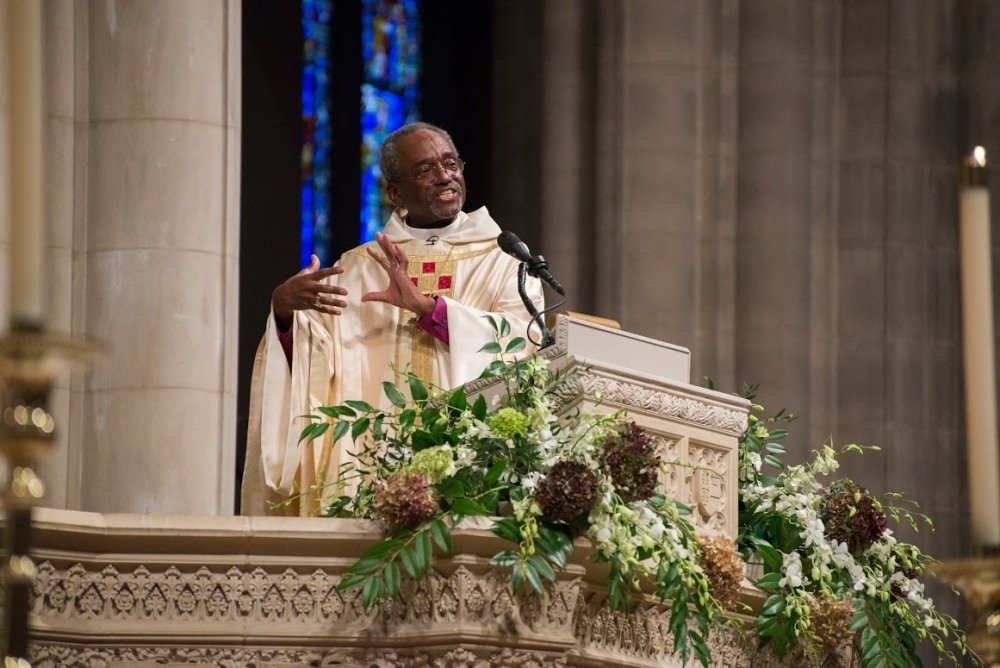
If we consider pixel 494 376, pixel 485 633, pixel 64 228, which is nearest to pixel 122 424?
pixel 64 228

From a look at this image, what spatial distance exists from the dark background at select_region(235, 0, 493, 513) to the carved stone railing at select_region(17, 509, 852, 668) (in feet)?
27.2

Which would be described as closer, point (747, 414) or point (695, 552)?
point (695, 552)

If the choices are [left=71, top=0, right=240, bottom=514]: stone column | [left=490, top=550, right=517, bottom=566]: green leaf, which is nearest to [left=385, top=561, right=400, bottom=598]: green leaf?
[left=490, top=550, right=517, bottom=566]: green leaf

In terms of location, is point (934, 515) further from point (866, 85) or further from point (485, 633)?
point (485, 633)

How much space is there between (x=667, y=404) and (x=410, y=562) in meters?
1.07

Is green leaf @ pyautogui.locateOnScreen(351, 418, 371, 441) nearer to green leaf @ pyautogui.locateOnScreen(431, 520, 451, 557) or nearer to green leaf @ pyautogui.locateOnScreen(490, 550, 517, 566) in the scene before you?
green leaf @ pyautogui.locateOnScreen(431, 520, 451, 557)

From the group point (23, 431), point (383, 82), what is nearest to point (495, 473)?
point (23, 431)

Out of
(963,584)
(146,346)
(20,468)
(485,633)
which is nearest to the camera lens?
(20,468)

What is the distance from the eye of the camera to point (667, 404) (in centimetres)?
550

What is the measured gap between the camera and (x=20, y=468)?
8.75 feet

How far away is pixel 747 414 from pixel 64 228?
404 cm

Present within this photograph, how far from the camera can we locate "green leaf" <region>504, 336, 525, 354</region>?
5.67 meters

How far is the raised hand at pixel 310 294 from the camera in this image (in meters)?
6.49

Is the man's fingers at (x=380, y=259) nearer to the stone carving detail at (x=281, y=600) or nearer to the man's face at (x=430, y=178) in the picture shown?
the man's face at (x=430, y=178)
